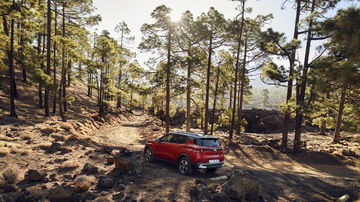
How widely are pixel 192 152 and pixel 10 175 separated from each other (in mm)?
6752

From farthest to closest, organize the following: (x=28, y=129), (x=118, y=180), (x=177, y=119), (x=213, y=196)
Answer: (x=177, y=119) → (x=28, y=129) → (x=118, y=180) → (x=213, y=196)

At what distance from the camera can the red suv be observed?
340 inches

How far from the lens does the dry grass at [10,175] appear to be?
264 inches

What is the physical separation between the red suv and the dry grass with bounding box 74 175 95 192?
12.1ft

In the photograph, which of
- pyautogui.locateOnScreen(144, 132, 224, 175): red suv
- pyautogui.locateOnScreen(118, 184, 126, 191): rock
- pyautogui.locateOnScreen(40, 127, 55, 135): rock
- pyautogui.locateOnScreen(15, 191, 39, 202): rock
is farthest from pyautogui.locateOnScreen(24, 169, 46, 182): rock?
pyautogui.locateOnScreen(40, 127, 55, 135): rock

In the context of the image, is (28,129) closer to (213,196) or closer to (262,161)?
(213,196)

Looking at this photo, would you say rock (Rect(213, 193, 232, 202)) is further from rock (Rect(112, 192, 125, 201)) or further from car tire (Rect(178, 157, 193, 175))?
rock (Rect(112, 192, 125, 201))

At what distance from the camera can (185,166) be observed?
8.98 metres

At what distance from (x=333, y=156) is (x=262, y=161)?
16.8 ft

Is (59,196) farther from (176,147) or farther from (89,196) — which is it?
(176,147)

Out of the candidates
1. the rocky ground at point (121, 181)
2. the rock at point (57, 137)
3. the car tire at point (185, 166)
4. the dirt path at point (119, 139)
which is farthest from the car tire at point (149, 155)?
the rock at point (57, 137)

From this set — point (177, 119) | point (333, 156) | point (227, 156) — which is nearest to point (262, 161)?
point (227, 156)

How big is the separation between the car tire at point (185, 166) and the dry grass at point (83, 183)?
3.73m

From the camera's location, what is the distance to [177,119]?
1736 inches
